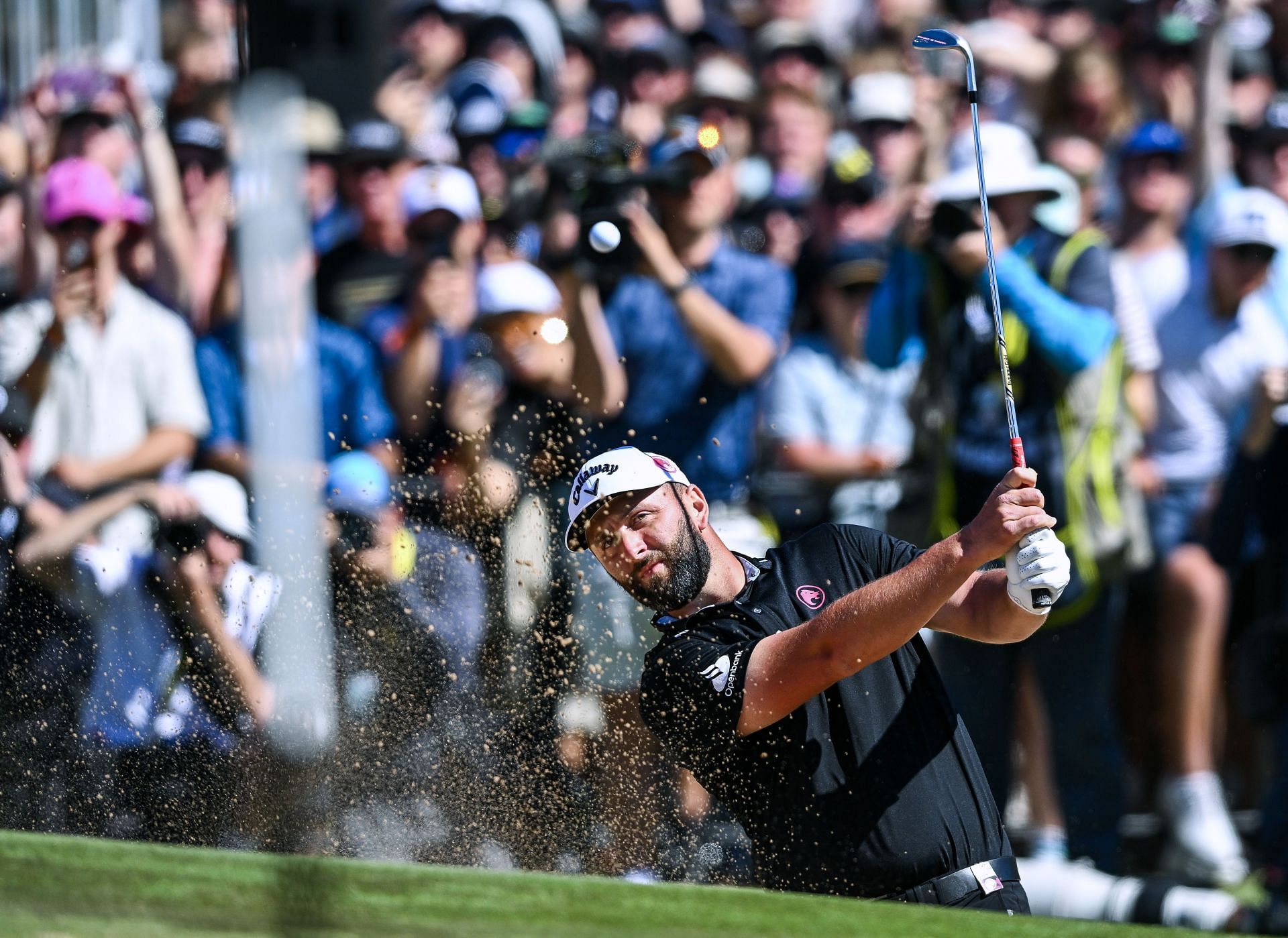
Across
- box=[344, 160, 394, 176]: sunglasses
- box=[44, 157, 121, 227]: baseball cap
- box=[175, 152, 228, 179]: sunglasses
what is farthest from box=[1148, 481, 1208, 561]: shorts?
box=[44, 157, 121, 227]: baseball cap

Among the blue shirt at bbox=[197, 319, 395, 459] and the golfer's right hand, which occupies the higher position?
the golfer's right hand

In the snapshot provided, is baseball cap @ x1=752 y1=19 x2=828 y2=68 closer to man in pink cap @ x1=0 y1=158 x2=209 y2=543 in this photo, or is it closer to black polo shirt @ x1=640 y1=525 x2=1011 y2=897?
man in pink cap @ x1=0 y1=158 x2=209 y2=543

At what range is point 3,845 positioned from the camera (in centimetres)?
421

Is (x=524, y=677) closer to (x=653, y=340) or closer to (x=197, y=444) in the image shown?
(x=653, y=340)

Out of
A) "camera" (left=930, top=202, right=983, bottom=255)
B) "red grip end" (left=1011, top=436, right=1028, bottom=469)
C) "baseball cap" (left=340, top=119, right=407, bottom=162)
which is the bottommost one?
"baseball cap" (left=340, top=119, right=407, bottom=162)

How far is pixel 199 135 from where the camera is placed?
6.55 meters

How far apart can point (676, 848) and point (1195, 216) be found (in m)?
2.46

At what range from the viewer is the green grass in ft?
11.1

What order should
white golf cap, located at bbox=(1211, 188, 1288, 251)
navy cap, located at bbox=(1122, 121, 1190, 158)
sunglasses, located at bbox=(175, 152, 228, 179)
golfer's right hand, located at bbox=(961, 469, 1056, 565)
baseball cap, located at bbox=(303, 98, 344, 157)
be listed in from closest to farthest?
golfer's right hand, located at bbox=(961, 469, 1056, 565) < white golf cap, located at bbox=(1211, 188, 1288, 251) < navy cap, located at bbox=(1122, 121, 1190, 158) < baseball cap, located at bbox=(303, 98, 344, 157) < sunglasses, located at bbox=(175, 152, 228, 179)

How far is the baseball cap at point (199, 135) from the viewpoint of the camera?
6.52m

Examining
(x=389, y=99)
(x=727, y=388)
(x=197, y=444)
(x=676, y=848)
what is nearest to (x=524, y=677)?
(x=676, y=848)

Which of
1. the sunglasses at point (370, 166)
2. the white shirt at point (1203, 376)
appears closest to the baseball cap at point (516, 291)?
the sunglasses at point (370, 166)

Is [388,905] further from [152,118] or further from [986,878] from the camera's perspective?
[152,118]

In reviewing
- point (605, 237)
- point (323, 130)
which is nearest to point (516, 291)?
point (605, 237)
